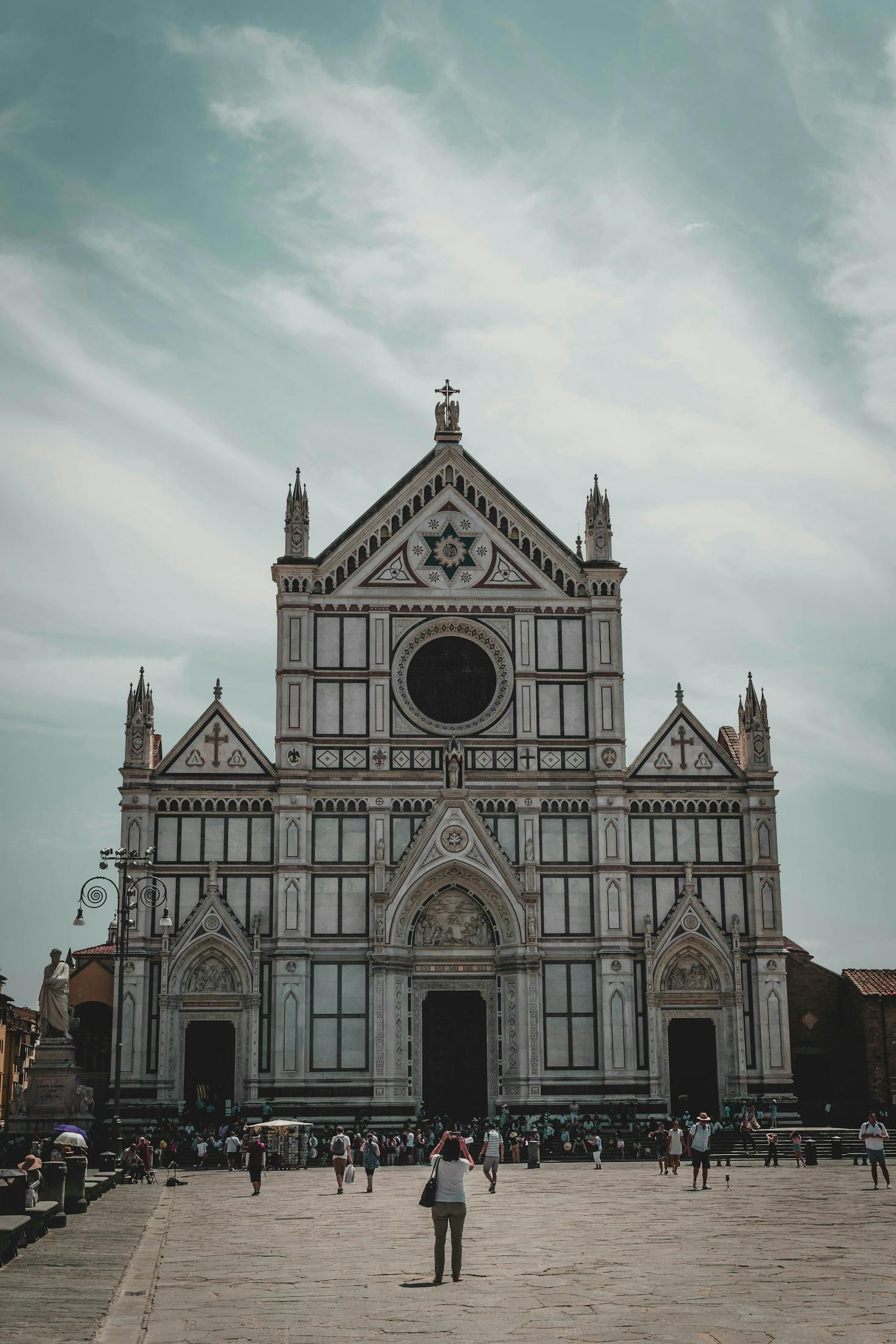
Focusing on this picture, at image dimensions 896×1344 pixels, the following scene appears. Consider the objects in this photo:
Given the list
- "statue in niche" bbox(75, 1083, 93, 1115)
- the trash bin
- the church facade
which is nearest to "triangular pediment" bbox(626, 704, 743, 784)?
the church facade

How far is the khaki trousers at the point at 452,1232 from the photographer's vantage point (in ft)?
52.1

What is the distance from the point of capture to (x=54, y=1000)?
38.4 metres

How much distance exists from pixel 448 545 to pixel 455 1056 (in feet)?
54.7

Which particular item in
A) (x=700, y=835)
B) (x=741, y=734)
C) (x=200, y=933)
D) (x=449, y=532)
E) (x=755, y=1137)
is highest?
(x=449, y=532)

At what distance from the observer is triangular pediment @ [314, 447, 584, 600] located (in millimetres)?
51344

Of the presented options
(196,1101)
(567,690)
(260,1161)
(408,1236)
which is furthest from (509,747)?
(408,1236)

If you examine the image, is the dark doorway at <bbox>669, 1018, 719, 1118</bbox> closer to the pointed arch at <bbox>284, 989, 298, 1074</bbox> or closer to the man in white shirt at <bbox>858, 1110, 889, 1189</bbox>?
the pointed arch at <bbox>284, 989, 298, 1074</bbox>

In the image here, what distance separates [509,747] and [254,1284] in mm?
34903

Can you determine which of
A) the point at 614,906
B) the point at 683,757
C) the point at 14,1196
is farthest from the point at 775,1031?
the point at 14,1196

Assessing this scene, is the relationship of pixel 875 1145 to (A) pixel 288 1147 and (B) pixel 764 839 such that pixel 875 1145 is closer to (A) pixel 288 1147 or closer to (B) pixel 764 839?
(A) pixel 288 1147

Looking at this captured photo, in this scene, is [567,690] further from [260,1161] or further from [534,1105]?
[260,1161]

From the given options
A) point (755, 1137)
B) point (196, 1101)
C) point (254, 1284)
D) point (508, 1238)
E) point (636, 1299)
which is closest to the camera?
point (636, 1299)

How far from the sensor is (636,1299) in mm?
14094

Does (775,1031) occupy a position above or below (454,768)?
below
